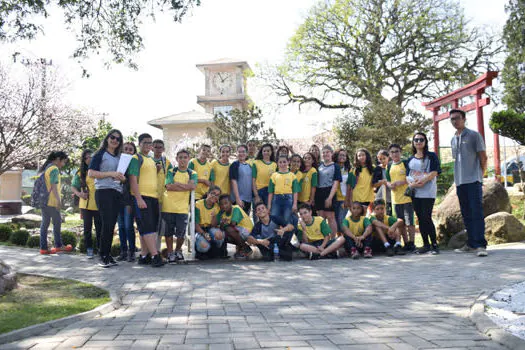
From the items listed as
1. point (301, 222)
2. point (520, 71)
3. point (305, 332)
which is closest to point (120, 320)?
point (305, 332)

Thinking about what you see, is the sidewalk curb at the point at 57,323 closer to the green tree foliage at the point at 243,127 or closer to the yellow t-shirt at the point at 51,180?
the yellow t-shirt at the point at 51,180

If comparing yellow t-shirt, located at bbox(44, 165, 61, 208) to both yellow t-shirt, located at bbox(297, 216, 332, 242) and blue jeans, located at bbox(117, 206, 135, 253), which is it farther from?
yellow t-shirt, located at bbox(297, 216, 332, 242)

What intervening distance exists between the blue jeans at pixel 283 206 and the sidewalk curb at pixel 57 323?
3.85m

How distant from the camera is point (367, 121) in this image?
23.6 m

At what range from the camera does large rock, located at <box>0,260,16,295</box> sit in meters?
4.54

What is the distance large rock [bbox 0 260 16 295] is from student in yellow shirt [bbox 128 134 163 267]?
2.06 meters

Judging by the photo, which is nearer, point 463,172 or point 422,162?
point 463,172

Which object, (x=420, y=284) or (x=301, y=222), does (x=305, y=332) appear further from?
(x=301, y=222)

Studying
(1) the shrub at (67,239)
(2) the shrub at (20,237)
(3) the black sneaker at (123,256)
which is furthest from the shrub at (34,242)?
(3) the black sneaker at (123,256)

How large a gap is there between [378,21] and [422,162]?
20044 millimetres

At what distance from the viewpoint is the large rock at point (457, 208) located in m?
8.66

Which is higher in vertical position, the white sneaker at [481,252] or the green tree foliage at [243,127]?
the green tree foliage at [243,127]

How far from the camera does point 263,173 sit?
810cm

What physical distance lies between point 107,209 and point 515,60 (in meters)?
39.7
